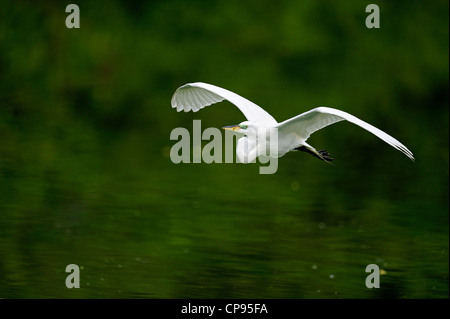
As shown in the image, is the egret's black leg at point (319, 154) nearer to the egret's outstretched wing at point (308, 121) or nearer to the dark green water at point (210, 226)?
the egret's outstretched wing at point (308, 121)

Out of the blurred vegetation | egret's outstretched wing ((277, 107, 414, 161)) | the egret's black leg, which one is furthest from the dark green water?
egret's outstretched wing ((277, 107, 414, 161))

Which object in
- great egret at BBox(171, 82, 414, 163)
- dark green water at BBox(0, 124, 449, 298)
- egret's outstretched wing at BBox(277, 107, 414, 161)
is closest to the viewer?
egret's outstretched wing at BBox(277, 107, 414, 161)

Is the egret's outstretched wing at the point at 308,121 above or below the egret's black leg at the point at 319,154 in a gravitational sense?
above

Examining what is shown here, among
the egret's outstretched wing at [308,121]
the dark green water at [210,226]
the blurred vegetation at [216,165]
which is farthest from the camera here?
the blurred vegetation at [216,165]

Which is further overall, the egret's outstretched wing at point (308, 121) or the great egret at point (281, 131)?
the great egret at point (281, 131)

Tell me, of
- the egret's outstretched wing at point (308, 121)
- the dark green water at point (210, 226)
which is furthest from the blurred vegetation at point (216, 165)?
the egret's outstretched wing at point (308, 121)

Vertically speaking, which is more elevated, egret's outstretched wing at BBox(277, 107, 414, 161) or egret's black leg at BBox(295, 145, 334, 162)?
egret's outstretched wing at BBox(277, 107, 414, 161)

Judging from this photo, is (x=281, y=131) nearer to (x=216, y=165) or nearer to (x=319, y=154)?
(x=319, y=154)

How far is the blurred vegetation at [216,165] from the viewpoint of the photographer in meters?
6.52

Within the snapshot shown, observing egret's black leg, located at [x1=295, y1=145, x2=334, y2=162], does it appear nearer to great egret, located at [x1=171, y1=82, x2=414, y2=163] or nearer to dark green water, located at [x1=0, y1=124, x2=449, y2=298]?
great egret, located at [x1=171, y1=82, x2=414, y2=163]

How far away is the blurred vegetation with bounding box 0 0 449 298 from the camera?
6523 mm

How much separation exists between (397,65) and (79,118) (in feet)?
15.7

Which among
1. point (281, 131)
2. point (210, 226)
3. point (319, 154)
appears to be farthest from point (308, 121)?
point (210, 226)
